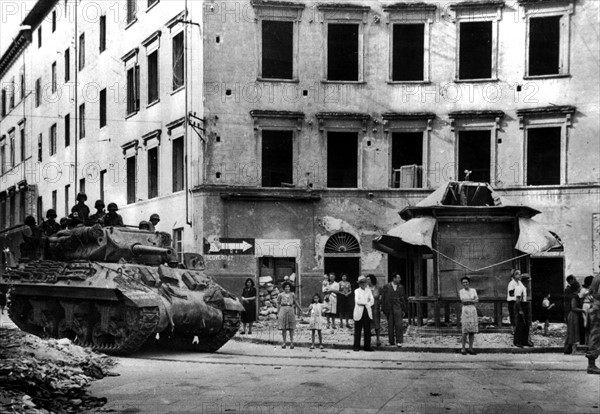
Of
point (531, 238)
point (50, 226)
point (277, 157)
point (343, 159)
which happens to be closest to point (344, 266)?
point (343, 159)

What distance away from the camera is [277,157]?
98.9 ft

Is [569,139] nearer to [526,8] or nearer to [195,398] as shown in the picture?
[526,8]

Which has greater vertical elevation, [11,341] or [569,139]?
[569,139]

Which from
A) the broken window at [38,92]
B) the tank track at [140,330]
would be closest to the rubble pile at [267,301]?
the tank track at [140,330]

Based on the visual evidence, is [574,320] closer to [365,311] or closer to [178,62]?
[365,311]

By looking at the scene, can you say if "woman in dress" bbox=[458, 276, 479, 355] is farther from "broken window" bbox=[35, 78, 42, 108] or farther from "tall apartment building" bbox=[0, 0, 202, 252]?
"broken window" bbox=[35, 78, 42, 108]

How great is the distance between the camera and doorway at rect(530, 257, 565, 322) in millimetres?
28844

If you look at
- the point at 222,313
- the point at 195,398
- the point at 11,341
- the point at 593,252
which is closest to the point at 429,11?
the point at 593,252

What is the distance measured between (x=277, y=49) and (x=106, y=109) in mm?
11002

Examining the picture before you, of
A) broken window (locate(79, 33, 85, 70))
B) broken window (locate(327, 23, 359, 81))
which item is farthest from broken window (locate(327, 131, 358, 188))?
broken window (locate(79, 33, 85, 70))

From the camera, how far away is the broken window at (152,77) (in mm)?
33500

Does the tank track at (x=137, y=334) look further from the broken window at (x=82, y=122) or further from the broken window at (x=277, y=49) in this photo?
the broken window at (x=82, y=122)

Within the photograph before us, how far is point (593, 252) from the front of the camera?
94.8 ft

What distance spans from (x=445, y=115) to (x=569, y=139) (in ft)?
13.7
